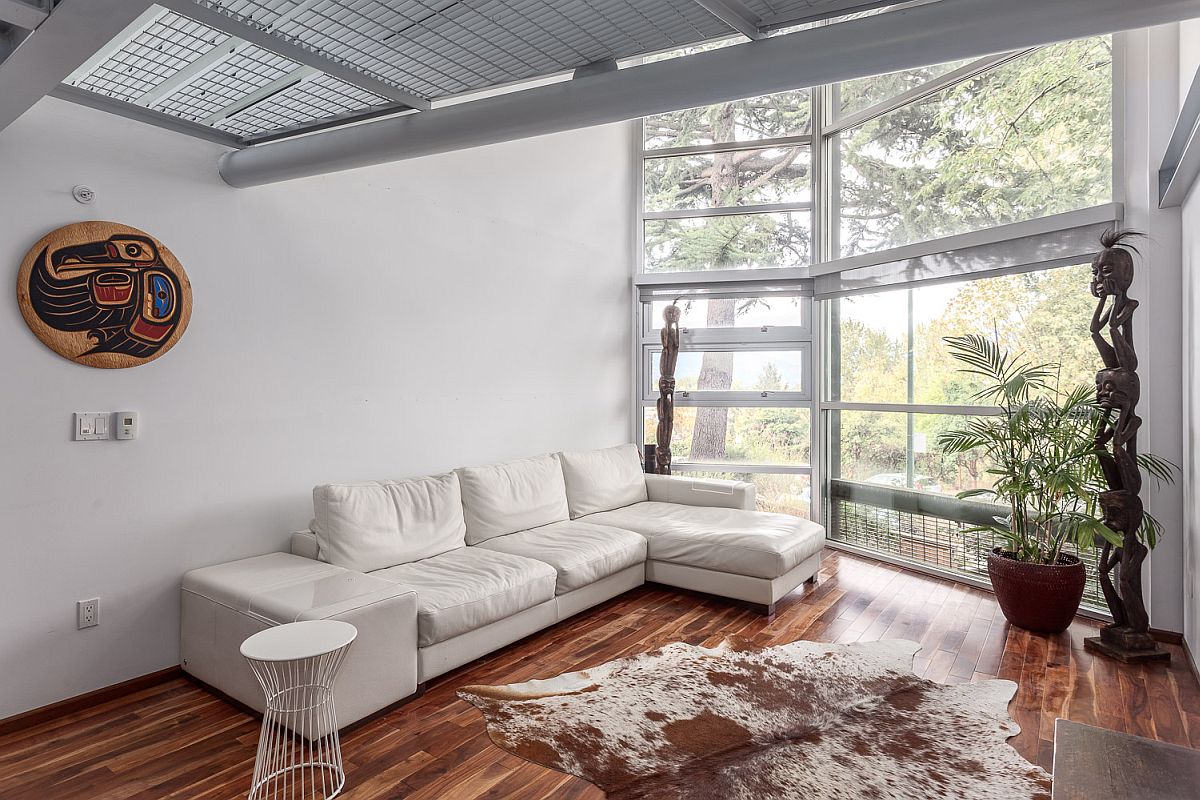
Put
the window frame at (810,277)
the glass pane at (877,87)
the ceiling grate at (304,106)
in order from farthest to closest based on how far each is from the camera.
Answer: the window frame at (810,277) < the glass pane at (877,87) < the ceiling grate at (304,106)

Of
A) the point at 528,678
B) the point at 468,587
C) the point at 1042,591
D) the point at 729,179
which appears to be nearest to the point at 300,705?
the point at 468,587

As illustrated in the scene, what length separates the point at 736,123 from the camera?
5.60 metres

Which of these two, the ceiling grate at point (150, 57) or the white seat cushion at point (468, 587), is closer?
the ceiling grate at point (150, 57)

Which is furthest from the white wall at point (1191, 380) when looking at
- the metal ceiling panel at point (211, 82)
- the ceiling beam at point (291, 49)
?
the metal ceiling panel at point (211, 82)

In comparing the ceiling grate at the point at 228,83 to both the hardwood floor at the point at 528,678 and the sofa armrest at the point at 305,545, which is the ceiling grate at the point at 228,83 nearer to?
the sofa armrest at the point at 305,545

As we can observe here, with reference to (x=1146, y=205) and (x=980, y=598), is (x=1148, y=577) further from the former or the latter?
(x=1146, y=205)

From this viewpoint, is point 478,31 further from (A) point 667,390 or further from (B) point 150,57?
(A) point 667,390

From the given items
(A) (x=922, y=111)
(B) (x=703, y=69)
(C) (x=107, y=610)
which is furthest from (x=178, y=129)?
(A) (x=922, y=111)

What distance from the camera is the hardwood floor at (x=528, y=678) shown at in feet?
6.98

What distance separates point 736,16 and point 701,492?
3.52 meters

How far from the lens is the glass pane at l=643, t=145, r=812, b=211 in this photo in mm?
5422

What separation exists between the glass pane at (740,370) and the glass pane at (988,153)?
40.3 inches

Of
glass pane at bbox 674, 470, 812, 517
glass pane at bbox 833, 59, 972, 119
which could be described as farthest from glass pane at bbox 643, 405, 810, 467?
glass pane at bbox 833, 59, 972, 119

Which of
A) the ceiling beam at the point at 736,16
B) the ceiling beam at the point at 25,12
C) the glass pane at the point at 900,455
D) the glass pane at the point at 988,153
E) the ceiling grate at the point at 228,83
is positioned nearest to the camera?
the ceiling beam at the point at 25,12
